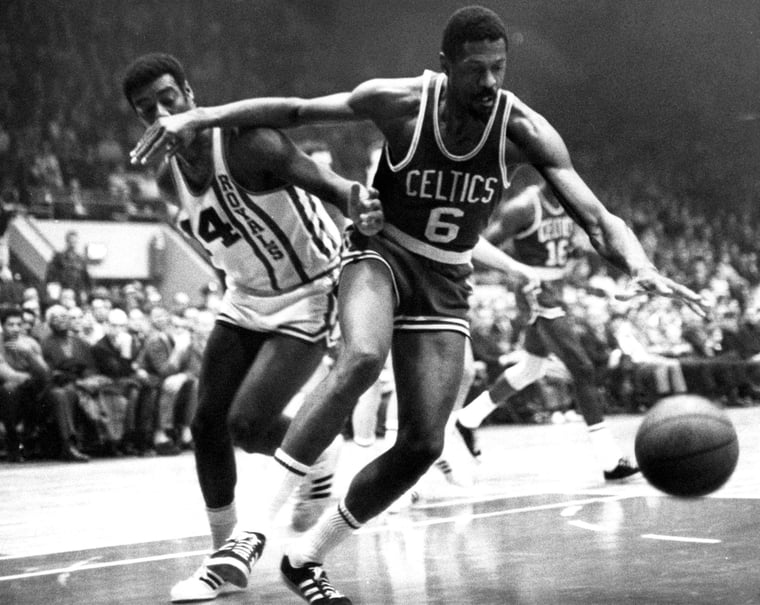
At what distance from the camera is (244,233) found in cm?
412

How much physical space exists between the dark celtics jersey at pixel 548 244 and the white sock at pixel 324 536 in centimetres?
388

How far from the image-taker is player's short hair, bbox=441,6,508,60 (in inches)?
142

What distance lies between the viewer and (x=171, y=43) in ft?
65.1

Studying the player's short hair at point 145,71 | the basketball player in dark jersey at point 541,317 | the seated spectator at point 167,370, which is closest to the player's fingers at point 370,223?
the player's short hair at point 145,71

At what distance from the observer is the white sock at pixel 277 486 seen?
361 centimetres

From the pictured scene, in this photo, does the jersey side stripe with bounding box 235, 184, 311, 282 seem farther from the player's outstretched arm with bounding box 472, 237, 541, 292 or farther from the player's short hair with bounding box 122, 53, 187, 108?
the player's outstretched arm with bounding box 472, 237, 541, 292

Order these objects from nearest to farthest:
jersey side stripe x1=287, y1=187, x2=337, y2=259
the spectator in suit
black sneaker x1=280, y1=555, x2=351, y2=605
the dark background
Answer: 1. black sneaker x1=280, y1=555, x2=351, y2=605
2. jersey side stripe x1=287, y1=187, x2=337, y2=259
3. the spectator in suit
4. the dark background

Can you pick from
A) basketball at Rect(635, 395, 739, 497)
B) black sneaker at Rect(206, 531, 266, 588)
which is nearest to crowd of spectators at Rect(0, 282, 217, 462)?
black sneaker at Rect(206, 531, 266, 588)

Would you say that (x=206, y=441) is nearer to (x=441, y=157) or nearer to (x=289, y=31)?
(x=441, y=157)

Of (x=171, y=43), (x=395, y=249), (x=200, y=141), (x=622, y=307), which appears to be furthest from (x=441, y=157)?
(x=171, y=43)

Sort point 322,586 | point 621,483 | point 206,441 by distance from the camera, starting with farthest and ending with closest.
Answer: point 621,483 → point 206,441 → point 322,586

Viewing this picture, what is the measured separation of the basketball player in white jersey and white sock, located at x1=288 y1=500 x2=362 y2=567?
395mm

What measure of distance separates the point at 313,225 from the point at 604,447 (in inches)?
131

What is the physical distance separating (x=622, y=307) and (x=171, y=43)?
30.4 ft
